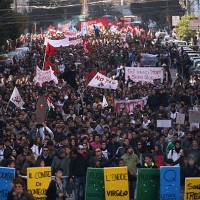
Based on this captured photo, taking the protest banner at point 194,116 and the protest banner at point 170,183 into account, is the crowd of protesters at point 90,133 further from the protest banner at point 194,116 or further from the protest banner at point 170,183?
the protest banner at point 170,183

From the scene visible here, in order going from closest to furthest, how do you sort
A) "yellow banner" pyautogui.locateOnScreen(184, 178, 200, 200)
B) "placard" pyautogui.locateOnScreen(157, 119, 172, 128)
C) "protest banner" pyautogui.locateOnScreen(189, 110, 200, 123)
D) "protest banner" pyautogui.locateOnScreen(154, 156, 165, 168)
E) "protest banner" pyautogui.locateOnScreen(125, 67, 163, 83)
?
"yellow banner" pyautogui.locateOnScreen(184, 178, 200, 200), "protest banner" pyautogui.locateOnScreen(154, 156, 165, 168), "placard" pyautogui.locateOnScreen(157, 119, 172, 128), "protest banner" pyautogui.locateOnScreen(189, 110, 200, 123), "protest banner" pyautogui.locateOnScreen(125, 67, 163, 83)

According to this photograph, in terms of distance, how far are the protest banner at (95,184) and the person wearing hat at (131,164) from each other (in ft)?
2.14

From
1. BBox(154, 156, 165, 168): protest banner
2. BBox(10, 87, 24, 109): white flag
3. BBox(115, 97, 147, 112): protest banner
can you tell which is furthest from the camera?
BBox(10, 87, 24, 109): white flag

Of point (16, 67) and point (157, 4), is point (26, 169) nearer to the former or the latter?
point (16, 67)

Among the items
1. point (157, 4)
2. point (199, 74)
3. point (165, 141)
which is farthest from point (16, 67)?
point (157, 4)

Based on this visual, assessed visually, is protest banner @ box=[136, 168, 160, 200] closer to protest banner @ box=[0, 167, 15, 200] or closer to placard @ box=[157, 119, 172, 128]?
protest banner @ box=[0, 167, 15, 200]

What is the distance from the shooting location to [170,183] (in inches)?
717

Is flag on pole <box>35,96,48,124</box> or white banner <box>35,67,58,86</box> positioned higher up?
flag on pole <box>35,96,48,124</box>

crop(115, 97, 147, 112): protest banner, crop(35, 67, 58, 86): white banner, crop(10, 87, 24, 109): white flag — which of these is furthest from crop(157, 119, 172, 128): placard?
crop(35, 67, 58, 86): white banner

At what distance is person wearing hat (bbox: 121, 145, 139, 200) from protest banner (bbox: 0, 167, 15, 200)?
7.15 ft

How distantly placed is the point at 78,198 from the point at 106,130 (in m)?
4.24

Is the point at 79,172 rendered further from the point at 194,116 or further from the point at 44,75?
the point at 44,75

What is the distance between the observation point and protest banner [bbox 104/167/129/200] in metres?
18.5

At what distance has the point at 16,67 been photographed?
51.3 meters
